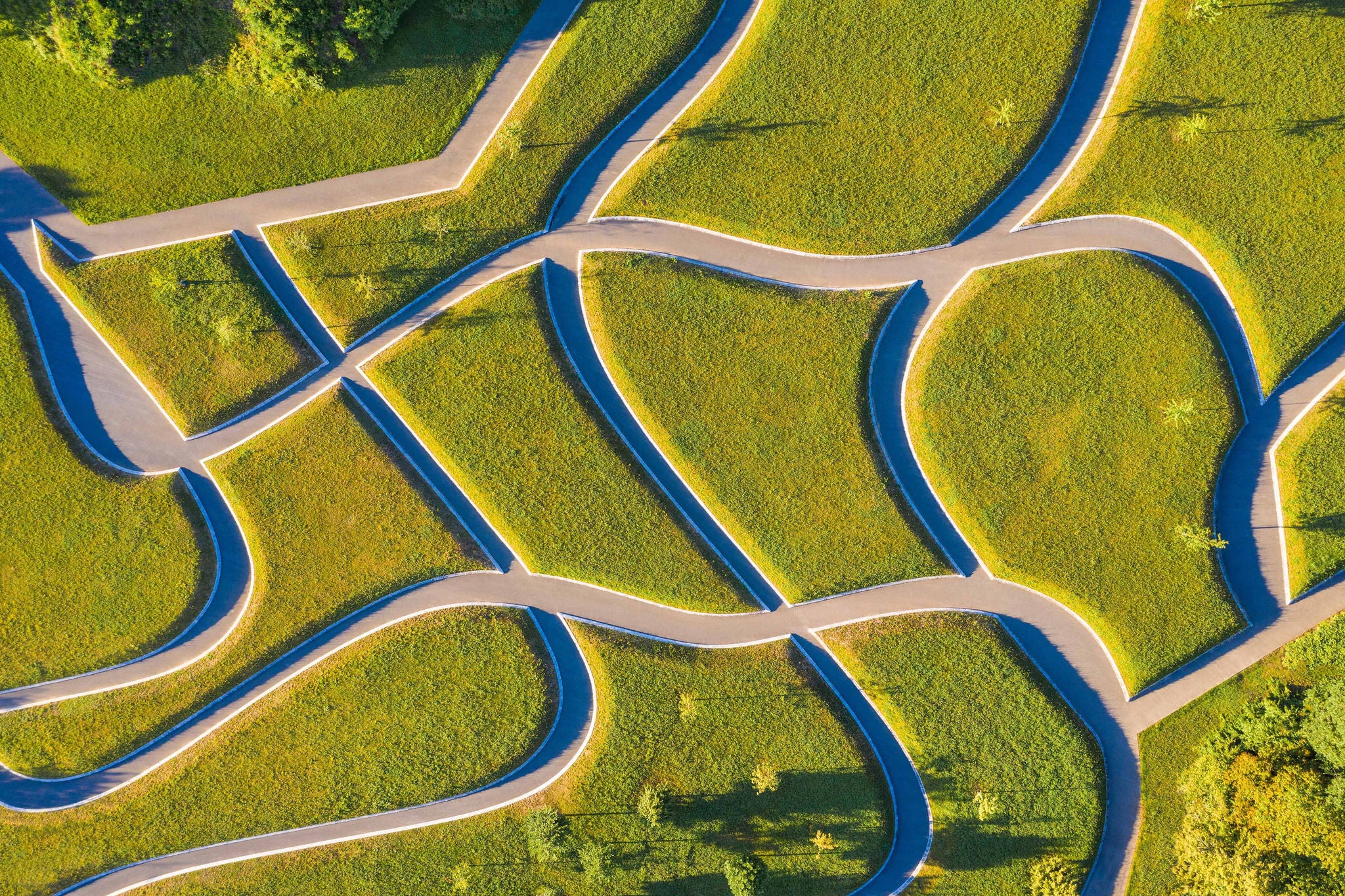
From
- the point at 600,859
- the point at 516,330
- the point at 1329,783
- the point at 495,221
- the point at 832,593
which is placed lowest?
the point at 1329,783

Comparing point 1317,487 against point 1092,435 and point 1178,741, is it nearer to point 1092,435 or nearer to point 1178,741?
point 1092,435

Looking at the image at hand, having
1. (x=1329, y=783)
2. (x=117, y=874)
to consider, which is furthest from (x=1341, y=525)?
(x=117, y=874)

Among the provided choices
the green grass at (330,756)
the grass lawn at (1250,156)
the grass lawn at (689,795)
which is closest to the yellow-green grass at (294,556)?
the green grass at (330,756)

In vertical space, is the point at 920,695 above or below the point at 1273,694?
above

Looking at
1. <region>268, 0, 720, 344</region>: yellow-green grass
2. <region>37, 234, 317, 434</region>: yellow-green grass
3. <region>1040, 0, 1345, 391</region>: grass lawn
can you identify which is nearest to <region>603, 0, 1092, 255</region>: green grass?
<region>268, 0, 720, 344</region>: yellow-green grass

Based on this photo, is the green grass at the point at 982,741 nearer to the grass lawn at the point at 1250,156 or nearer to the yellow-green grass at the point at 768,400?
the yellow-green grass at the point at 768,400

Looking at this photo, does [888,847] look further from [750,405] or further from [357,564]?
[357,564]
